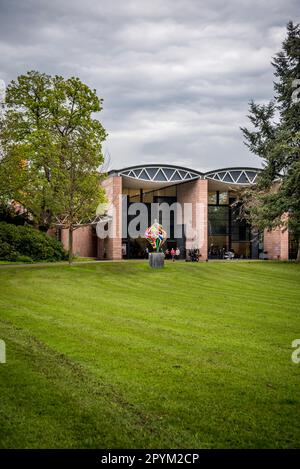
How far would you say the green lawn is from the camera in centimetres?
448

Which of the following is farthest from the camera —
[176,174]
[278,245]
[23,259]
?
[278,245]

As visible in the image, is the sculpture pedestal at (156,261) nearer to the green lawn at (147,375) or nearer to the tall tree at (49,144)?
the tall tree at (49,144)

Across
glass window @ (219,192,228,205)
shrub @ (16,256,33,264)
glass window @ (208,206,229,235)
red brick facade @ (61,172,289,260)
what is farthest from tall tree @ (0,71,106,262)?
glass window @ (219,192,228,205)

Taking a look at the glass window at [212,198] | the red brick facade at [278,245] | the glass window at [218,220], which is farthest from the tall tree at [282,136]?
the glass window at [212,198]

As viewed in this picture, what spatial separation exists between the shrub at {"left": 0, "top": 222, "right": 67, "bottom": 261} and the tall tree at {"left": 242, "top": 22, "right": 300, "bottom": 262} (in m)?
17.0

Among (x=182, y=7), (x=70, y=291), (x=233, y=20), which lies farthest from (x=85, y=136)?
(x=70, y=291)

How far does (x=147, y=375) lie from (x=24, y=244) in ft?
93.0

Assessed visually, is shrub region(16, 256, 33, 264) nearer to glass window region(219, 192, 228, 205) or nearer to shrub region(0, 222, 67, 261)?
shrub region(0, 222, 67, 261)

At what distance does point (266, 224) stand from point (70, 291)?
1832 cm

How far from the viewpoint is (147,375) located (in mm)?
6250

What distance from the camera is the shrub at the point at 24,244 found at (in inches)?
1233

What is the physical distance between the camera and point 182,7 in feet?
68.3

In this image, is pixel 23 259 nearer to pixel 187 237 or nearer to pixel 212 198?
pixel 187 237

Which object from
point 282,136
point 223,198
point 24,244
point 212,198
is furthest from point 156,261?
point 223,198
